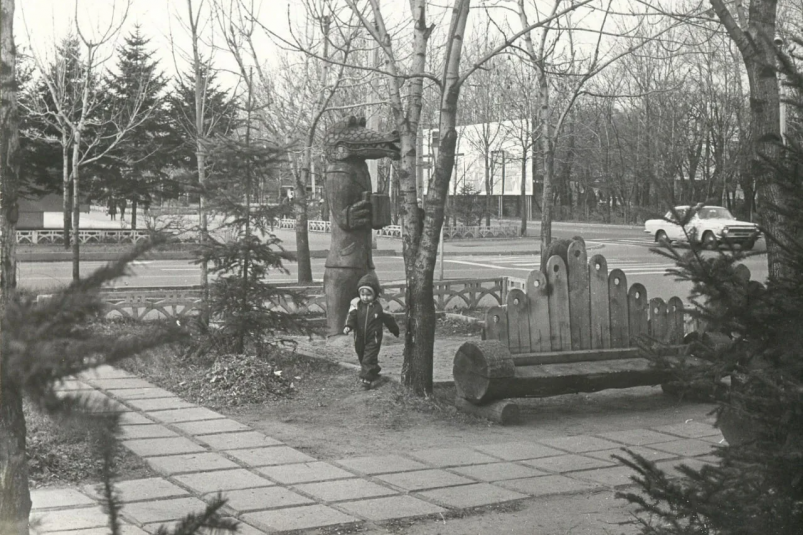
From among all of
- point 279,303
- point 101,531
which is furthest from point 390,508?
point 279,303

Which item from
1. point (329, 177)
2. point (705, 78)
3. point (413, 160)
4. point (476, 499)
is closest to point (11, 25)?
point (476, 499)

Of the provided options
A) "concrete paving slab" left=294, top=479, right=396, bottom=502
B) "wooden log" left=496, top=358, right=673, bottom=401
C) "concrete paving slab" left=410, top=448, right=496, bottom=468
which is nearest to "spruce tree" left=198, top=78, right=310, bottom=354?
"wooden log" left=496, top=358, right=673, bottom=401

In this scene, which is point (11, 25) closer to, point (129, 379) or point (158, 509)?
point (158, 509)

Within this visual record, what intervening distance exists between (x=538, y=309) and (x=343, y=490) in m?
3.56

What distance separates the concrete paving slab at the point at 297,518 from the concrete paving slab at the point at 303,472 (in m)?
0.68

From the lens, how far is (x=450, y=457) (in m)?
7.50

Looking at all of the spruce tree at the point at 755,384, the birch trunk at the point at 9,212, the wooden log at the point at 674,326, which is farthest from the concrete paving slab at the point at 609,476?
the birch trunk at the point at 9,212

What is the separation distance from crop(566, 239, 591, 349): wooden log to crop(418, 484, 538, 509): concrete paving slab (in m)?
3.35

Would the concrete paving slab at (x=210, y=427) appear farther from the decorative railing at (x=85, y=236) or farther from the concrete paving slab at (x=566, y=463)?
the decorative railing at (x=85, y=236)

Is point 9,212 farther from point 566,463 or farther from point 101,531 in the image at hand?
point 566,463

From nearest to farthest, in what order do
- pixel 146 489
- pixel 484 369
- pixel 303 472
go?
1. pixel 146 489
2. pixel 303 472
3. pixel 484 369

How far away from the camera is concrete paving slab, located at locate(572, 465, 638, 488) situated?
6891mm

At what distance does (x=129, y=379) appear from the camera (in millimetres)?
10422

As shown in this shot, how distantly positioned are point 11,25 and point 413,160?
5718 millimetres
